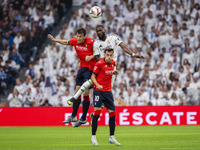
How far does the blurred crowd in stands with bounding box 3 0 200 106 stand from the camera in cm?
2170

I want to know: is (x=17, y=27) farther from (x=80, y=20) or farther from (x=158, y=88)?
(x=158, y=88)

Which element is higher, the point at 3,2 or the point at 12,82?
the point at 3,2

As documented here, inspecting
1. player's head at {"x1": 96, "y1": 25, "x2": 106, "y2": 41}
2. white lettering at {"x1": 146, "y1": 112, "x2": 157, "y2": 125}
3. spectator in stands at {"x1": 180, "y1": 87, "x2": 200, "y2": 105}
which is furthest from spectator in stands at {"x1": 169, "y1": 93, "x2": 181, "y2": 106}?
player's head at {"x1": 96, "y1": 25, "x2": 106, "y2": 41}

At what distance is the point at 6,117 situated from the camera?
71.6ft

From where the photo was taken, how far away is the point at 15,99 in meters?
22.6

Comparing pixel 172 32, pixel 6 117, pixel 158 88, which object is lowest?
pixel 6 117

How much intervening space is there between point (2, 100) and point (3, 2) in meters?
7.42

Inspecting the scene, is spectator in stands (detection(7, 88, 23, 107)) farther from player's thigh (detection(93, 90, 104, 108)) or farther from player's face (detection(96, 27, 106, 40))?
player's thigh (detection(93, 90, 104, 108))

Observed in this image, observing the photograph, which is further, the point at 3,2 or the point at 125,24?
the point at 3,2

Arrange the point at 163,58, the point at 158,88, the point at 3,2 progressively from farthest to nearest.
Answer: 1. the point at 3,2
2. the point at 163,58
3. the point at 158,88

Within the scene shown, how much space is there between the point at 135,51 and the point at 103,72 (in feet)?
40.2

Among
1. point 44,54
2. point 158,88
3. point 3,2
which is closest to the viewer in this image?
point 158,88

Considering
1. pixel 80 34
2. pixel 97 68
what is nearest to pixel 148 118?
pixel 80 34

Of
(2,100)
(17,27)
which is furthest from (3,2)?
(2,100)
